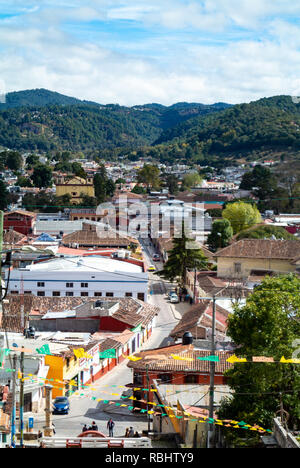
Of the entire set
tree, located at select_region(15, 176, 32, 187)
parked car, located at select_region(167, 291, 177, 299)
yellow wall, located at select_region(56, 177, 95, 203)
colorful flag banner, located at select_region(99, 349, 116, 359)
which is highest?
tree, located at select_region(15, 176, 32, 187)

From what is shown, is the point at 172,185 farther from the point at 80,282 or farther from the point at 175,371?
the point at 175,371

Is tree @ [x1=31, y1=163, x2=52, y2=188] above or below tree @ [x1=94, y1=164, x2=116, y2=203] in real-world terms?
above

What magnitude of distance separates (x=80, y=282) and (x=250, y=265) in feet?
27.2

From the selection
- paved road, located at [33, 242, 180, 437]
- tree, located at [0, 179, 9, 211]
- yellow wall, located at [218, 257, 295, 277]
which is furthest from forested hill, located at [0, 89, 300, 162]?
paved road, located at [33, 242, 180, 437]

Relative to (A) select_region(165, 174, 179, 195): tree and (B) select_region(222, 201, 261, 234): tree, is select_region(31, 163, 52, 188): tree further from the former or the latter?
(B) select_region(222, 201, 261, 234): tree

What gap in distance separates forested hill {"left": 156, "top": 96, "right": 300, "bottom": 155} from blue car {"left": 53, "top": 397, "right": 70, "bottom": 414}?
3137 inches

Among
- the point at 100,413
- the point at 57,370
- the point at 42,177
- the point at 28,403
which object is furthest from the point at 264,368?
the point at 42,177

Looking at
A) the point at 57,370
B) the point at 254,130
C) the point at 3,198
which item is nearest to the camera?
the point at 57,370

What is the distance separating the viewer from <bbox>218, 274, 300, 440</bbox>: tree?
35.4 ft

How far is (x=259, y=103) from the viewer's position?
134 metres

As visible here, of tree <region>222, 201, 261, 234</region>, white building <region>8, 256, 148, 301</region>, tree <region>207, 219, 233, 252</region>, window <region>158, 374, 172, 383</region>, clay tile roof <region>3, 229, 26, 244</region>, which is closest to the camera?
window <region>158, 374, 172, 383</region>

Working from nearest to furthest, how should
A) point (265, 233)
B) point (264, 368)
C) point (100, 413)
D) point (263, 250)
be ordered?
1. point (264, 368)
2. point (100, 413)
3. point (263, 250)
4. point (265, 233)

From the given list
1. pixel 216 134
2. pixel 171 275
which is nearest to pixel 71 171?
pixel 216 134

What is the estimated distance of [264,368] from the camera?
10.8 meters
